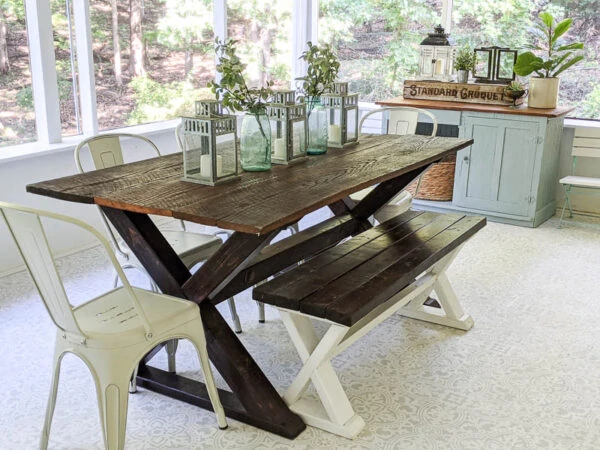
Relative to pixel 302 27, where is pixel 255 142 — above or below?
below

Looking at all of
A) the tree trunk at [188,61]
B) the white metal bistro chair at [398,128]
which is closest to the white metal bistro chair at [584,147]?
the white metal bistro chair at [398,128]

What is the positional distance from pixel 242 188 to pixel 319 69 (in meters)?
0.88

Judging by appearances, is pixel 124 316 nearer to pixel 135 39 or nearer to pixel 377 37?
pixel 135 39

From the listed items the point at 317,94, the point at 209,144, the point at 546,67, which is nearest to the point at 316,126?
the point at 317,94

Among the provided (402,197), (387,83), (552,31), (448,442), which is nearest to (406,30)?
(387,83)

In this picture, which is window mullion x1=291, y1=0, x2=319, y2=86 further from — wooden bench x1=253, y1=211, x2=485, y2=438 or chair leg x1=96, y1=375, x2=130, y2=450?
chair leg x1=96, y1=375, x2=130, y2=450

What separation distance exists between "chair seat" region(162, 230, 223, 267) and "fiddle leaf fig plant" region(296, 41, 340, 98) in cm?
84

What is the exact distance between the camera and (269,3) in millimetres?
6406

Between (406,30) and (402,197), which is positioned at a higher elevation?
(406,30)

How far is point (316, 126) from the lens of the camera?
10.9 ft

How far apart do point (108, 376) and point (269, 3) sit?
4854mm

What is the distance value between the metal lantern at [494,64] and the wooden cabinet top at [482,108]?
302mm

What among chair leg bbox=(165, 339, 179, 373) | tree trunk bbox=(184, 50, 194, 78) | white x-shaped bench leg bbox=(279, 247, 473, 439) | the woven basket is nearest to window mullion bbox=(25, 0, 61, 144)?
tree trunk bbox=(184, 50, 194, 78)

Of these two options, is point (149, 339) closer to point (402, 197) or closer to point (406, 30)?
point (402, 197)
